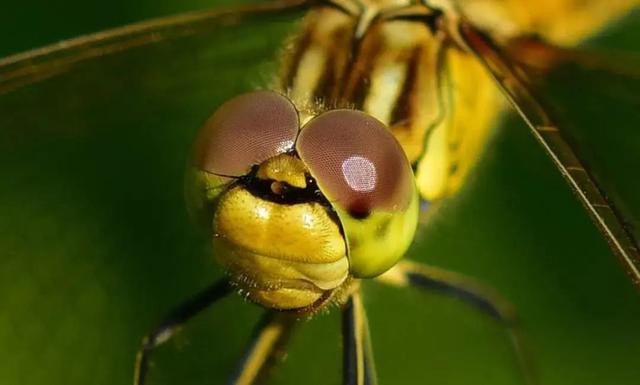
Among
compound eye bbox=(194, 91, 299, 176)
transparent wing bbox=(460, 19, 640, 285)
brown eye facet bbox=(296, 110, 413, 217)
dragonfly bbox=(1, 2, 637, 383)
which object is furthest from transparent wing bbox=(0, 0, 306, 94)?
brown eye facet bbox=(296, 110, 413, 217)

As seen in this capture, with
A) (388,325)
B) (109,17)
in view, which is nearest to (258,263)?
(388,325)

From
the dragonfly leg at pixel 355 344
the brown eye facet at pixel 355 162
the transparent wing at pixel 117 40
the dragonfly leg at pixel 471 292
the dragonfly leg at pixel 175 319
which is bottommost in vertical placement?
the dragonfly leg at pixel 471 292

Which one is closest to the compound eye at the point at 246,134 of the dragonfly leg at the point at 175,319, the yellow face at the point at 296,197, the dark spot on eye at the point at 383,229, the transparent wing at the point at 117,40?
the yellow face at the point at 296,197

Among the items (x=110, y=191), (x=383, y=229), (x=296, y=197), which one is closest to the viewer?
(x=296, y=197)

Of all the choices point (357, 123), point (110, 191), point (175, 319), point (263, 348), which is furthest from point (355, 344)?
point (110, 191)

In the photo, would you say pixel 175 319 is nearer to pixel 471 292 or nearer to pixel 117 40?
pixel 117 40

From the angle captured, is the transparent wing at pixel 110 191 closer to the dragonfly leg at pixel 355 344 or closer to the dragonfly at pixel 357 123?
the dragonfly at pixel 357 123
